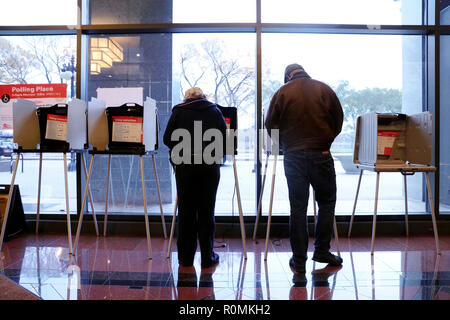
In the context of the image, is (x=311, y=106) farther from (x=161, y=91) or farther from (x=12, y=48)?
(x=12, y=48)

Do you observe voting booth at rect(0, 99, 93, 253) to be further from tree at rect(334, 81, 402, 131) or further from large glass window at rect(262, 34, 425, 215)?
tree at rect(334, 81, 402, 131)

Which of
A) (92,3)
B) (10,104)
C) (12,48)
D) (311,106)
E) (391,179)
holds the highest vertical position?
(92,3)

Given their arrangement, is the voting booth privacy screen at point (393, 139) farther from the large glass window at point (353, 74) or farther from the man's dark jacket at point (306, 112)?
the man's dark jacket at point (306, 112)

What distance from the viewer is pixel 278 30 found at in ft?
10.9

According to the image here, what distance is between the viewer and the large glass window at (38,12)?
→ 3.45 m

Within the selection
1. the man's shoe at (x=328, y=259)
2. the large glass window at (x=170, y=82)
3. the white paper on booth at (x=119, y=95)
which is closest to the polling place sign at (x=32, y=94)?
the large glass window at (x=170, y=82)

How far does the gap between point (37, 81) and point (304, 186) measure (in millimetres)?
3092

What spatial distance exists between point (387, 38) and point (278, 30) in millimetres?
1251

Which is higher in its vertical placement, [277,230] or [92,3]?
[92,3]

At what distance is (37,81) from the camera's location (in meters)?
3.47

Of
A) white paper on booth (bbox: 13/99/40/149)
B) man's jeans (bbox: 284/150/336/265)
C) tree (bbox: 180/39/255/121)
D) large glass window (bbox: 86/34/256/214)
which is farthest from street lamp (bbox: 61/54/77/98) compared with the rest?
man's jeans (bbox: 284/150/336/265)

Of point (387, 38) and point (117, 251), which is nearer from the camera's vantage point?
point (117, 251)

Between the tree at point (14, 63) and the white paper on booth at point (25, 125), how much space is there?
2.96ft

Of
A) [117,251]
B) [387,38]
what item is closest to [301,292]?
[117,251]
